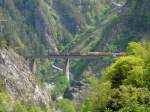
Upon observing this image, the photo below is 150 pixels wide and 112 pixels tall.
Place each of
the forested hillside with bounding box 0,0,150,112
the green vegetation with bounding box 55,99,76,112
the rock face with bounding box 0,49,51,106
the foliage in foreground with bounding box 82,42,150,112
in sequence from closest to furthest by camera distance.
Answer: the foliage in foreground with bounding box 82,42,150,112 → the forested hillside with bounding box 0,0,150,112 → the green vegetation with bounding box 55,99,76,112 → the rock face with bounding box 0,49,51,106

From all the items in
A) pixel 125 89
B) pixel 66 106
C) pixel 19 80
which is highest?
pixel 125 89

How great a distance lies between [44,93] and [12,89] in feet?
43.3

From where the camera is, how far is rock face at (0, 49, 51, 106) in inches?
4173

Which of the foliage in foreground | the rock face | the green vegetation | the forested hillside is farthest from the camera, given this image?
the rock face

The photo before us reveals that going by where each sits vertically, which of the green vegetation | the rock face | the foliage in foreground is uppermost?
the foliage in foreground

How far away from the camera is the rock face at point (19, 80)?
106000 millimetres

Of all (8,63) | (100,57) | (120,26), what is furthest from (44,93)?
(120,26)

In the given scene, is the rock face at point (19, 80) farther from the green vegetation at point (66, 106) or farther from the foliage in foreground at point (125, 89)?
the foliage in foreground at point (125, 89)

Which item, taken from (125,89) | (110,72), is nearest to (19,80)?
(110,72)

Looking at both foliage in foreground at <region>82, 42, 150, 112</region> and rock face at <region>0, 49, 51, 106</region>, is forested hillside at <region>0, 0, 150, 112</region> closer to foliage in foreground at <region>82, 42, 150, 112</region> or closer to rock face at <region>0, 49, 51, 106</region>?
foliage in foreground at <region>82, 42, 150, 112</region>

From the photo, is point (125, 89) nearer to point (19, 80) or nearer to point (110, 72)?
point (110, 72)

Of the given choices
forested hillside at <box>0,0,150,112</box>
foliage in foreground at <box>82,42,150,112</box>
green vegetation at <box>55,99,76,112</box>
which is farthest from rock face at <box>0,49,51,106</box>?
foliage in foreground at <box>82,42,150,112</box>

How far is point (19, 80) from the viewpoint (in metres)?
110

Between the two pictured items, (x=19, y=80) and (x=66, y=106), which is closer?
(x=66, y=106)
